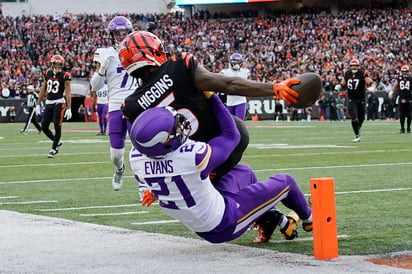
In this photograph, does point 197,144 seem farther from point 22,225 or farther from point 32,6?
point 32,6

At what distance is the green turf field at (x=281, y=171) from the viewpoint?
6199mm

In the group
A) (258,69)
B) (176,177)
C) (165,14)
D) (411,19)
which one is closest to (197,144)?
(176,177)

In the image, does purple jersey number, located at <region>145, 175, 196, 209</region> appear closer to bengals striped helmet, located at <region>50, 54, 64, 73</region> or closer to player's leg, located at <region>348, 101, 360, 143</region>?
bengals striped helmet, located at <region>50, 54, 64, 73</region>

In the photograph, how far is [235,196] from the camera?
5598 mm

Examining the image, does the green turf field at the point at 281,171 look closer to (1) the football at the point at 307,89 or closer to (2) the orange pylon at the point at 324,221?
(2) the orange pylon at the point at 324,221

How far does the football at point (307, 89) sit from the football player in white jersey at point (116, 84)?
4.90 m

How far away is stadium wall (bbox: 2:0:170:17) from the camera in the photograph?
55.9 m

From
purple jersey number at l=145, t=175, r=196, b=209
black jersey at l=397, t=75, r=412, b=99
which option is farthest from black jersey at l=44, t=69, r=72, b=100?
purple jersey number at l=145, t=175, r=196, b=209

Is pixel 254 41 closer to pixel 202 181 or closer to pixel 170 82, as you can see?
pixel 170 82

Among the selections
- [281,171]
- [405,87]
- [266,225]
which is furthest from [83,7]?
[266,225]

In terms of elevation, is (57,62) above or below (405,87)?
above

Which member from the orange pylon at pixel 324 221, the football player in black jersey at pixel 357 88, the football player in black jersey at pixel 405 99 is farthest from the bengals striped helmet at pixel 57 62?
the orange pylon at pixel 324 221

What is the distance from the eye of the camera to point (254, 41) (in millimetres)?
52406

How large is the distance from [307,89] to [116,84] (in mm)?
5641
